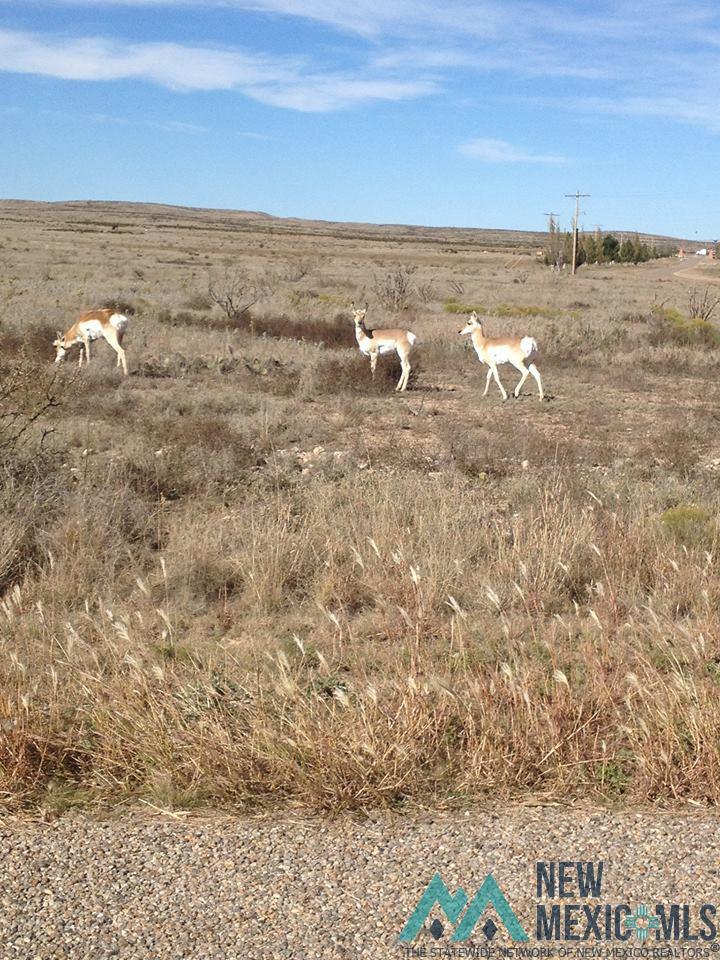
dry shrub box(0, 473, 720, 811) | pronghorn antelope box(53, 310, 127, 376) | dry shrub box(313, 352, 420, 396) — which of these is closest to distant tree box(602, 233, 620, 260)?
dry shrub box(313, 352, 420, 396)

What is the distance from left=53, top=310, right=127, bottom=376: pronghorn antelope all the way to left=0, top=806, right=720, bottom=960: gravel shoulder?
1473 centimetres

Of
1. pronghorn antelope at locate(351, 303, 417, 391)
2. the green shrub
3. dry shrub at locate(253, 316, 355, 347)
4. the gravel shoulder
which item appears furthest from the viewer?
dry shrub at locate(253, 316, 355, 347)

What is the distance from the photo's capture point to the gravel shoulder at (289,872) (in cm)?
300

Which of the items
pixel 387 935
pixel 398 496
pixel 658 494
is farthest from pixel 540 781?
pixel 658 494

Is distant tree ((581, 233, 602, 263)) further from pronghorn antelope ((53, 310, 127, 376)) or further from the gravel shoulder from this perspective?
the gravel shoulder

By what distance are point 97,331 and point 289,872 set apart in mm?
15837

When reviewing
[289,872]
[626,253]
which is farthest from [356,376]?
[626,253]

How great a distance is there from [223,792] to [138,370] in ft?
48.5

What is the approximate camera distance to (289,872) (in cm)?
335

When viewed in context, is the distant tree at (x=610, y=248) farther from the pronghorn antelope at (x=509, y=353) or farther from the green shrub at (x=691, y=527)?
the green shrub at (x=691, y=527)

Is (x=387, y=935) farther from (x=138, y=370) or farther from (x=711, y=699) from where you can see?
(x=138, y=370)

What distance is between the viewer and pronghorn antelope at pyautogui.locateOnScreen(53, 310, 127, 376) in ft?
58.1

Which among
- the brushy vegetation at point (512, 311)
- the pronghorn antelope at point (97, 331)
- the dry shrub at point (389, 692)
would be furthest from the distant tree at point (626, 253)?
the dry shrub at point (389, 692)

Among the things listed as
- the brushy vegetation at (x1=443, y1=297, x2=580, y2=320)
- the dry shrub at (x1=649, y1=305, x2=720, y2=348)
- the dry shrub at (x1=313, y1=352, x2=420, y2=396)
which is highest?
the brushy vegetation at (x1=443, y1=297, x2=580, y2=320)
